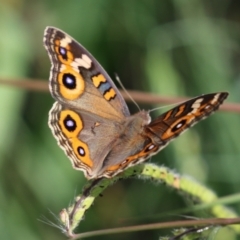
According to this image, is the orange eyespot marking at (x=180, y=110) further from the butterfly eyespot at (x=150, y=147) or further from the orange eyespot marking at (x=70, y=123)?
the orange eyespot marking at (x=70, y=123)

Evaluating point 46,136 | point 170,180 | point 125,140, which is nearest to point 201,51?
point 46,136

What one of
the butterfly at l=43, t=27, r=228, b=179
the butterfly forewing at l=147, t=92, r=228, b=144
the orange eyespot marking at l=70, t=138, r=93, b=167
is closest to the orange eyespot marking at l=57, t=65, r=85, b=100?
the butterfly at l=43, t=27, r=228, b=179

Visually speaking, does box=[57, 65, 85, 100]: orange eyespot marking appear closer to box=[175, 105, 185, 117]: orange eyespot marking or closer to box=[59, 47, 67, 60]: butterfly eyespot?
box=[59, 47, 67, 60]: butterfly eyespot

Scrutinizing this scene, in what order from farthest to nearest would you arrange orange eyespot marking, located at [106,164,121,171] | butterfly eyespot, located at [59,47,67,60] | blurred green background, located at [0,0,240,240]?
blurred green background, located at [0,0,240,240] → butterfly eyespot, located at [59,47,67,60] → orange eyespot marking, located at [106,164,121,171]

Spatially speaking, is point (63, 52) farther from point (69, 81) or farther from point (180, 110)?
point (180, 110)

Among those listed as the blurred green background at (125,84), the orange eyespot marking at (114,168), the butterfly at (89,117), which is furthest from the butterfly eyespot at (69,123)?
the blurred green background at (125,84)
